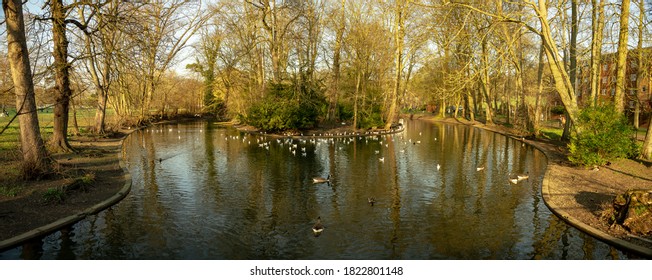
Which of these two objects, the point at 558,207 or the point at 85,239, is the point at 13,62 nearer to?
the point at 85,239

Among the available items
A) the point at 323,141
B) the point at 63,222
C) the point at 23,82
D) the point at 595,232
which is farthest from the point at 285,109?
the point at 595,232

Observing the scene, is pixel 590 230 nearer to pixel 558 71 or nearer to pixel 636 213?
pixel 636 213

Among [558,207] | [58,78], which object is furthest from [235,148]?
[558,207]

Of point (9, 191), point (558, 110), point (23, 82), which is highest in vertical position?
point (23, 82)

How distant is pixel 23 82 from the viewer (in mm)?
12875

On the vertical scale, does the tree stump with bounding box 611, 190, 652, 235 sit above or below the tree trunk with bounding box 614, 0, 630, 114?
below

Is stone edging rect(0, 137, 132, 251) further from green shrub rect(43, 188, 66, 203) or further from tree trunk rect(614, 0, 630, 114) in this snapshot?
tree trunk rect(614, 0, 630, 114)

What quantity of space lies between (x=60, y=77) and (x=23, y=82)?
593cm

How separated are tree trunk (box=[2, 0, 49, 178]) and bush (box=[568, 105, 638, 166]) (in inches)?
783

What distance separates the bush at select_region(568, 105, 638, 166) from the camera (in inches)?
642

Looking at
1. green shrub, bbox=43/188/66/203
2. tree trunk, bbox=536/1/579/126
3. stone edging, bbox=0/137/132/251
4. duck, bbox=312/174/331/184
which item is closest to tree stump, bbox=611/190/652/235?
duck, bbox=312/174/331/184

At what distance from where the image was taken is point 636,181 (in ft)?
45.9

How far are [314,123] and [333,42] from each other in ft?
28.3

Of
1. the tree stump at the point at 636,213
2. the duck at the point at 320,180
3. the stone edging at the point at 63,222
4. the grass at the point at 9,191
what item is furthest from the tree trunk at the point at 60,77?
the tree stump at the point at 636,213
